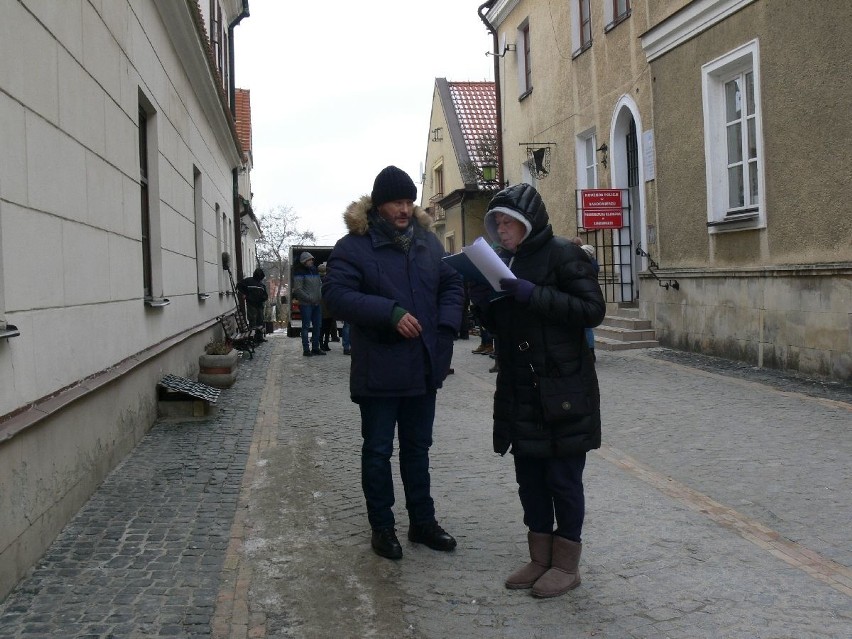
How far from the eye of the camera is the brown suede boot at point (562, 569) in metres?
3.72

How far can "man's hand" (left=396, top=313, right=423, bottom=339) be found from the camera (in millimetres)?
4113

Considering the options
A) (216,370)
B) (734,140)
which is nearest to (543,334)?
(216,370)

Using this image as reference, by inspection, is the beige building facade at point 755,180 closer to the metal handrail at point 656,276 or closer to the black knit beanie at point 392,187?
the metal handrail at point 656,276

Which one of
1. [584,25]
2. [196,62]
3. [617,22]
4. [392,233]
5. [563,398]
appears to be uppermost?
[584,25]

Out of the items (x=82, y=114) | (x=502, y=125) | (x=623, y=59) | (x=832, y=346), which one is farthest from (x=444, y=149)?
(x=82, y=114)

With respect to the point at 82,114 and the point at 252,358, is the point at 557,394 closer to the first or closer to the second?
the point at 82,114

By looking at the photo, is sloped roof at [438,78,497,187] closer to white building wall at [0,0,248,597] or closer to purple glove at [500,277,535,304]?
white building wall at [0,0,248,597]

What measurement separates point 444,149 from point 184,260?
20.9m

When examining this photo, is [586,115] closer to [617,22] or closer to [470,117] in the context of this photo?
[617,22]

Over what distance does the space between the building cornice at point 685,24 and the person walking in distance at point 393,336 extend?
8.14 m

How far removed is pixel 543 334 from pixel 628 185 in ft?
41.2

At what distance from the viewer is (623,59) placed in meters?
14.7

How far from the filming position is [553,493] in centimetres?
377

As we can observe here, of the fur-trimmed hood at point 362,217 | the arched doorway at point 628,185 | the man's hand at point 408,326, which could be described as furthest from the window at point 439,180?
the man's hand at point 408,326
